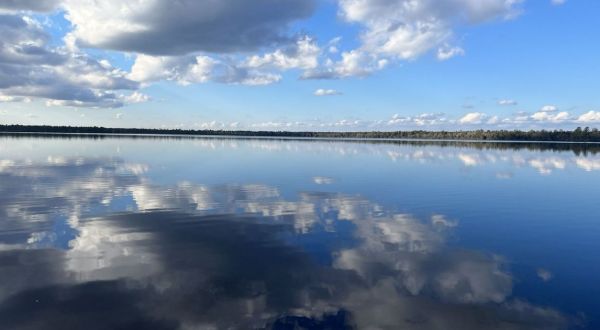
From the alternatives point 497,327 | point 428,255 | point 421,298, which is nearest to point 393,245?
point 428,255

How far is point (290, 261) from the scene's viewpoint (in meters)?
12.8

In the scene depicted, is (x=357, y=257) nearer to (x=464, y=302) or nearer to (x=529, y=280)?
(x=464, y=302)

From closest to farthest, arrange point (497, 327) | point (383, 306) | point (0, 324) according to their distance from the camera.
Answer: point (0, 324), point (497, 327), point (383, 306)

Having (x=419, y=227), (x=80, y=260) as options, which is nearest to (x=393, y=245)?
(x=419, y=227)

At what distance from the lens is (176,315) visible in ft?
29.7

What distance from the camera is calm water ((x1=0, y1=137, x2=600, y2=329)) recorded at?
30.4ft

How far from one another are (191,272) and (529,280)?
9316 mm

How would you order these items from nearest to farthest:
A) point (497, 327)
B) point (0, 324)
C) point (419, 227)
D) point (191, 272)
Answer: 1. point (0, 324)
2. point (497, 327)
3. point (191, 272)
4. point (419, 227)

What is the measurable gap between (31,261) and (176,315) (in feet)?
19.6

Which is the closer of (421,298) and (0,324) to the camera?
(0,324)

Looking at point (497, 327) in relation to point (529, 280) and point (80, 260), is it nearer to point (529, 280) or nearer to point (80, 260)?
point (529, 280)

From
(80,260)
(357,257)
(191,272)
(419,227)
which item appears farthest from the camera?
(419,227)

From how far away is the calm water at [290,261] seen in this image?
927cm

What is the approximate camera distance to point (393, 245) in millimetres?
14883
